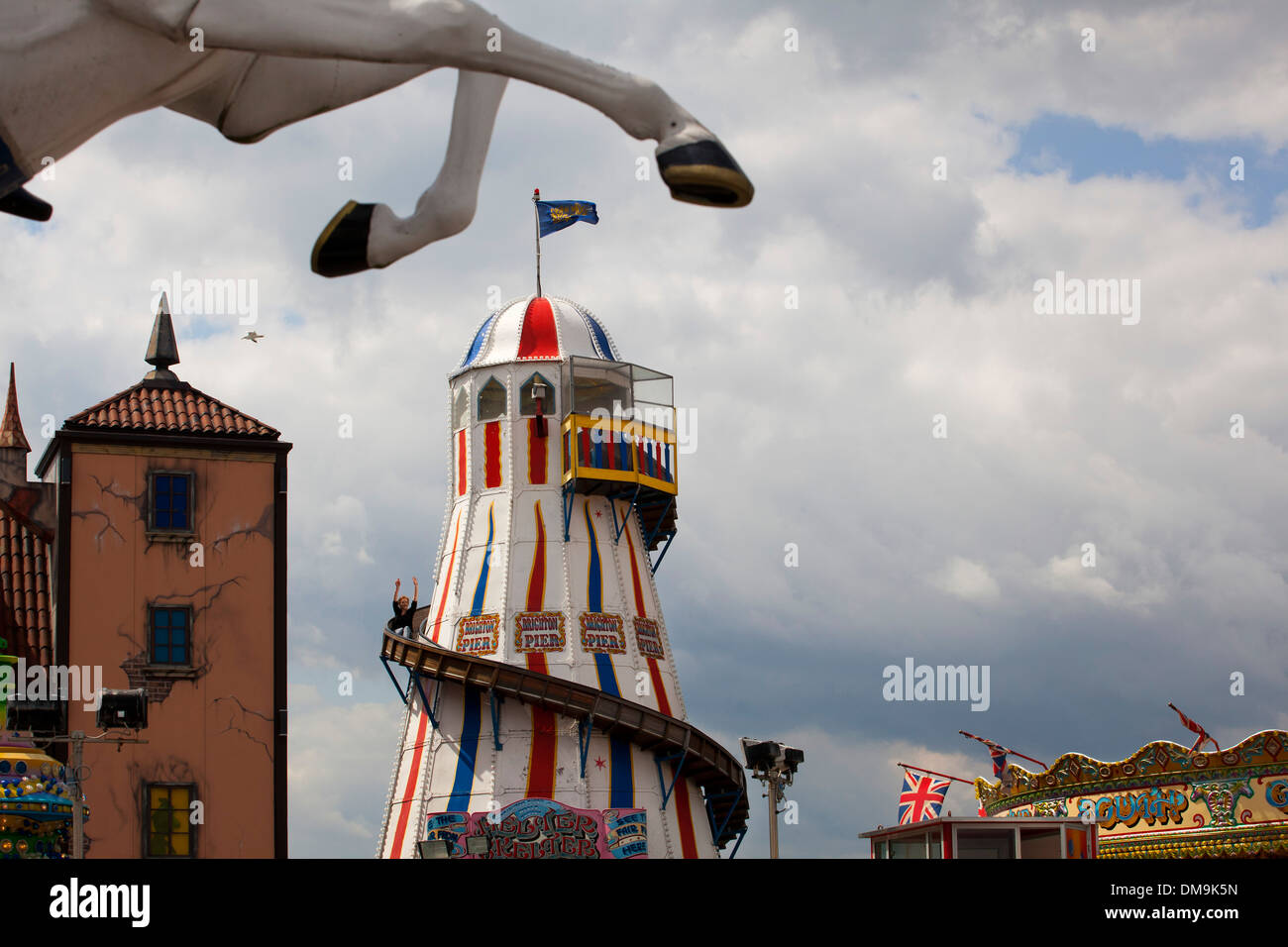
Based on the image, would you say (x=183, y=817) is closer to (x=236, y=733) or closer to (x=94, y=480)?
(x=236, y=733)

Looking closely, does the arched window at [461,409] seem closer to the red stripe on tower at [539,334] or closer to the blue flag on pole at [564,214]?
the red stripe on tower at [539,334]

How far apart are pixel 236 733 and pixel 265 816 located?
1883mm

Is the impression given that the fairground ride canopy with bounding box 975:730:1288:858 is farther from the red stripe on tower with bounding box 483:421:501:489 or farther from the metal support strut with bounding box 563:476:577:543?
the red stripe on tower with bounding box 483:421:501:489

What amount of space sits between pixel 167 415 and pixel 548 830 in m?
15.4

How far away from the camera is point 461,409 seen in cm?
5316

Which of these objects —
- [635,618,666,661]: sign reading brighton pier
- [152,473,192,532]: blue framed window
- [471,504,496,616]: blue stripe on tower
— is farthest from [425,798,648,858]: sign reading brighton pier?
[152,473,192,532]: blue framed window

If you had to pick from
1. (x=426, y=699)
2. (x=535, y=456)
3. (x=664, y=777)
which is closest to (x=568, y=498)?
(x=535, y=456)

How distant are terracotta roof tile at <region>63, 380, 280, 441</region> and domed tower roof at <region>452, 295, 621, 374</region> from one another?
13.3 metres

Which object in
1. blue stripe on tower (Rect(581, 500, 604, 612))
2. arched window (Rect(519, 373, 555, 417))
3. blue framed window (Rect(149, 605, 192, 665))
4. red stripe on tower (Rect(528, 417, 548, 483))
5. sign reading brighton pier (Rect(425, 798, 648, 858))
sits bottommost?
sign reading brighton pier (Rect(425, 798, 648, 858))

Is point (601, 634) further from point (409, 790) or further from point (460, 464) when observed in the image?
point (460, 464)

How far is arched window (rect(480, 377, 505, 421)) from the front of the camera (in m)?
51.7

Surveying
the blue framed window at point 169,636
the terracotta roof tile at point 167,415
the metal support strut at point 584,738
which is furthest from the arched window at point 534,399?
the blue framed window at point 169,636

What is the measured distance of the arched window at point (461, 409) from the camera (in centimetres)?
5272

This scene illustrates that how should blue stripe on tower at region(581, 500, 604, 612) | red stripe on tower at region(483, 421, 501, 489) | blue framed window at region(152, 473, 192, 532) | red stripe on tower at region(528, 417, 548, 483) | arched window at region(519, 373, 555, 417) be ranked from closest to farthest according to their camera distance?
blue framed window at region(152, 473, 192, 532) → blue stripe on tower at region(581, 500, 604, 612) → red stripe on tower at region(528, 417, 548, 483) → arched window at region(519, 373, 555, 417) → red stripe on tower at region(483, 421, 501, 489)
